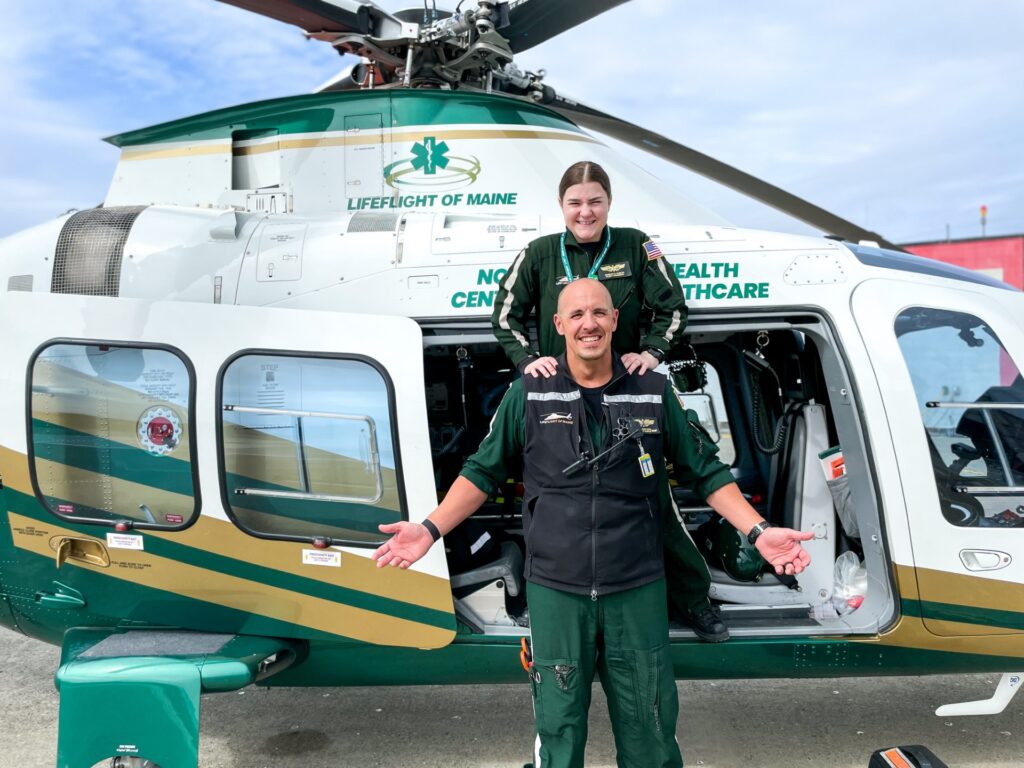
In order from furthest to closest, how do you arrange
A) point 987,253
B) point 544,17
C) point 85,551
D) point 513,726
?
point 987,253, point 544,17, point 513,726, point 85,551

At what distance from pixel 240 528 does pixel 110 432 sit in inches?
27.6

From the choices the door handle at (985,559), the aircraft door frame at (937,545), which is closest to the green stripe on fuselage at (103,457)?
the aircraft door frame at (937,545)

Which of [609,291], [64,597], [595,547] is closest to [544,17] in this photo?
[609,291]

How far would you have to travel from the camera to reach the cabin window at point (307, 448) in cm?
318

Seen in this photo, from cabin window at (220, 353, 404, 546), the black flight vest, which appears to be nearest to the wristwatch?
the black flight vest

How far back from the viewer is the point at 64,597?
10.8 feet

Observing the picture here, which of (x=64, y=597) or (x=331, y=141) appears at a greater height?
(x=331, y=141)

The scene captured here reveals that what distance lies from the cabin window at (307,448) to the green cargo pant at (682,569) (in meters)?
1.11

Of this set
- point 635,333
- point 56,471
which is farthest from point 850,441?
point 56,471

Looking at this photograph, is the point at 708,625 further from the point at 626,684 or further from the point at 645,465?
the point at 645,465

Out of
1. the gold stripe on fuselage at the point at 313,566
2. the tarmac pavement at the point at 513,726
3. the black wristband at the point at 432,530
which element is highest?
the black wristband at the point at 432,530

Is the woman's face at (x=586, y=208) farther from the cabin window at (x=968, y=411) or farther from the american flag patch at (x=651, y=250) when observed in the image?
the cabin window at (x=968, y=411)

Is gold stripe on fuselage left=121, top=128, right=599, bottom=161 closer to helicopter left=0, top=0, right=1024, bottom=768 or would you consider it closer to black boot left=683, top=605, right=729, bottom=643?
helicopter left=0, top=0, right=1024, bottom=768

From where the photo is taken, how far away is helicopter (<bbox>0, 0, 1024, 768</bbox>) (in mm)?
3096
